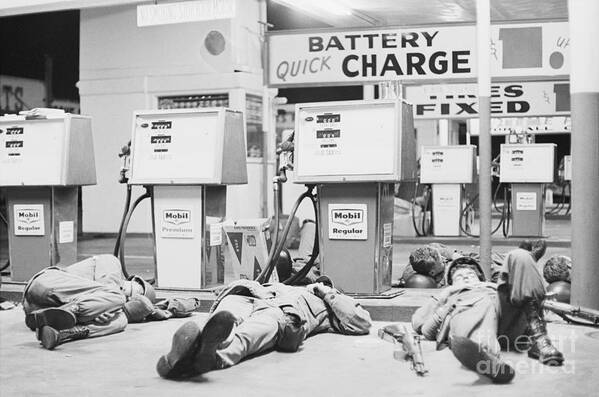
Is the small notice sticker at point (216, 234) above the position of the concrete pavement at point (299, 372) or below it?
above

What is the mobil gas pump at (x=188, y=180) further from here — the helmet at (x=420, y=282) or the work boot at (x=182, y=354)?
the work boot at (x=182, y=354)

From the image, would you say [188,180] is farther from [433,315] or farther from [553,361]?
[553,361]

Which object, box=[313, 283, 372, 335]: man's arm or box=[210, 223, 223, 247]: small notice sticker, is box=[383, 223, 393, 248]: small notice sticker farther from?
box=[210, 223, 223, 247]: small notice sticker

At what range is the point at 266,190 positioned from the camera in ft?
50.5

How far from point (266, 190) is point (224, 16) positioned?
445cm

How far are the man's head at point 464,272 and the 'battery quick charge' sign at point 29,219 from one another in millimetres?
4198

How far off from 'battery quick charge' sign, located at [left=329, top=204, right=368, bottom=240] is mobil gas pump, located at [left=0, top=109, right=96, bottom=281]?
261 centimetres

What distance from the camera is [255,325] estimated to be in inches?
221

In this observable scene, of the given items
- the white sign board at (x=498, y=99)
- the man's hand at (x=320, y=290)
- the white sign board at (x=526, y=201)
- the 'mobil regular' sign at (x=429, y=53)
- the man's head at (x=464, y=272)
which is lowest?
the man's hand at (x=320, y=290)

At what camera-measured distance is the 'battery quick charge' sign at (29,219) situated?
8859mm

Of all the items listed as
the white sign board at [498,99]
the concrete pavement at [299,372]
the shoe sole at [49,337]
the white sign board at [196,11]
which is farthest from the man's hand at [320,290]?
the white sign board at [498,99]

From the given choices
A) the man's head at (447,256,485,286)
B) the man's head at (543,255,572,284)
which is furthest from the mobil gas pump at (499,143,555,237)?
the man's head at (447,256,485,286)

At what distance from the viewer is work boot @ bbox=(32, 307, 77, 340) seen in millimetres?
6172

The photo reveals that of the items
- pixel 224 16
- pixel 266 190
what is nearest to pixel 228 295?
pixel 224 16
